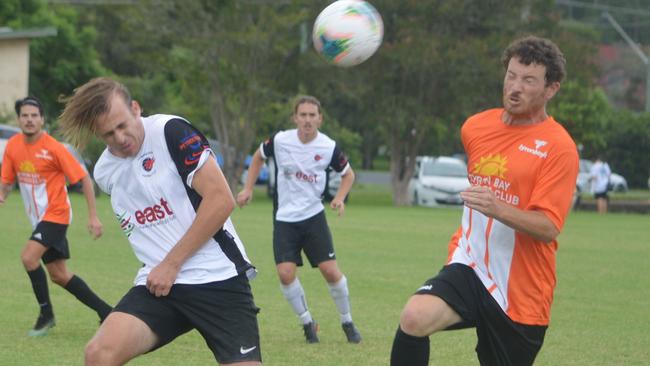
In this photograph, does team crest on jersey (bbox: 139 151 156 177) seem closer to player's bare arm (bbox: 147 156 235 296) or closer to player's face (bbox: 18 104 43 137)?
player's bare arm (bbox: 147 156 235 296)

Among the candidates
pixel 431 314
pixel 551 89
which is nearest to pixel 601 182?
pixel 551 89

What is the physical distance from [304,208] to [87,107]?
4.95 meters

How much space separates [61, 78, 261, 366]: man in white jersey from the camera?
4754 millimetres

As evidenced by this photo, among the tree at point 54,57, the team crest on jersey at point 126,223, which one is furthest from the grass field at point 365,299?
the tree at point 54,57

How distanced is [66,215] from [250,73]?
85.0ft

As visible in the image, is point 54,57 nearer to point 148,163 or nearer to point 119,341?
point 148,163

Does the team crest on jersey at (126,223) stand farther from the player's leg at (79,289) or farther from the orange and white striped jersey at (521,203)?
the player's leg at (79,289)

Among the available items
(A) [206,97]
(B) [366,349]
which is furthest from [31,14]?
(B) [366,349]

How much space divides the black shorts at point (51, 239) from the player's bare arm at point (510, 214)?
5.12 m

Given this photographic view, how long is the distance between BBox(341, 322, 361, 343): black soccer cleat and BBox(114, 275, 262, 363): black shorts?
14.1ft

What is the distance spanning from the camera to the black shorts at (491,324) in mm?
5270

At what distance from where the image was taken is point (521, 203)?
5.27m

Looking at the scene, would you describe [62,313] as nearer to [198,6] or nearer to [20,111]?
[20,111]

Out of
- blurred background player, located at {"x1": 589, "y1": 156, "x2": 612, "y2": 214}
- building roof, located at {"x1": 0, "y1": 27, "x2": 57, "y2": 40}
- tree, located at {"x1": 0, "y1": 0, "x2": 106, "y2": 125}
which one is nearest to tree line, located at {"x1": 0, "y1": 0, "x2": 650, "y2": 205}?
blurred background player, located at {"x1": 589, "y1": 156, "x2": 612, "y2": 214}
